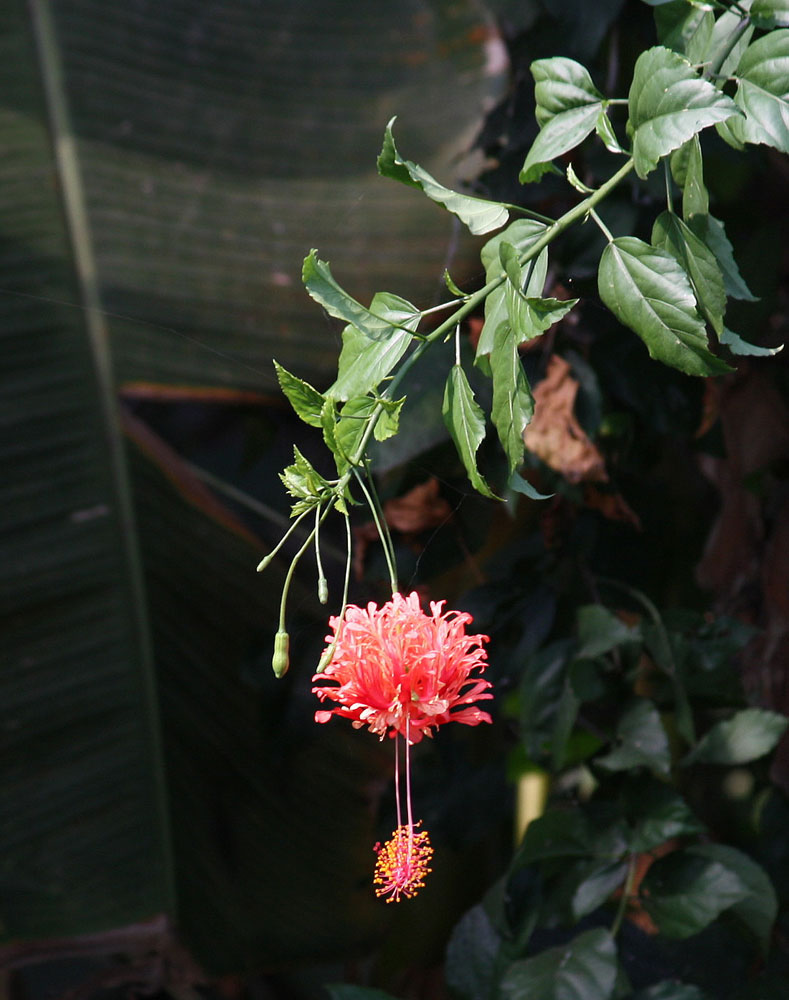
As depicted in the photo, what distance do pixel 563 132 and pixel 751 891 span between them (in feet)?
1.77

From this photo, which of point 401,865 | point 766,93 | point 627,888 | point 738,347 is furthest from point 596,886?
point 766,93

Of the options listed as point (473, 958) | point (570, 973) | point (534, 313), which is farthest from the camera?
point (473, 958)

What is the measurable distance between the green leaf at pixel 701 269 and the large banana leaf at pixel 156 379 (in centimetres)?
39

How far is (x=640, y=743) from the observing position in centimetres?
75

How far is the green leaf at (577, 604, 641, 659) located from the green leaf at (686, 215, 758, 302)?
1.08 feet

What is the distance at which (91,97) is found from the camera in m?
0.89

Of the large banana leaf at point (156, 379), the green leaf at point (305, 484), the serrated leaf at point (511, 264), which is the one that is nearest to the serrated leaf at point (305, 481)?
the green leaf at point (305, 484)

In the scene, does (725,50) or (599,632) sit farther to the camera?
(599,632)

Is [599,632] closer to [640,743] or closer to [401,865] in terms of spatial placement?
[640,743]

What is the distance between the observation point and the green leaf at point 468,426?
1.32ft

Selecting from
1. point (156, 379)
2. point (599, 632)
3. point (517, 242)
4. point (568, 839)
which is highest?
point (156, 379)

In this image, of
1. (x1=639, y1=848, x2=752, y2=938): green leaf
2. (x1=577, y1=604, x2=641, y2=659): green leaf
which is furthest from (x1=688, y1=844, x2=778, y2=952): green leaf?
(x1=577, y1=604, x2=641, y2=659): green leaf

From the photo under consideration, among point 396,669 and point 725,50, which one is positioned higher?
point 725,50

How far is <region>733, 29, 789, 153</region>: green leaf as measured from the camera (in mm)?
379
